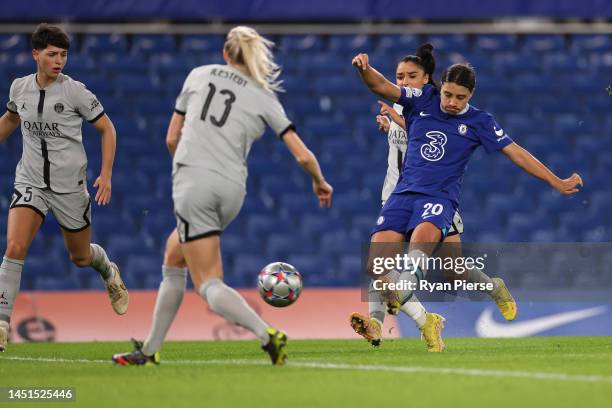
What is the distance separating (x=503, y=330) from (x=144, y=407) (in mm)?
6850

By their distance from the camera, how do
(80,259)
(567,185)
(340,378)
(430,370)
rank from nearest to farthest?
(340,378) < (430,370) < (567,185) < (80,259)

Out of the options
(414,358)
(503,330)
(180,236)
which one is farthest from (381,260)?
(503,330)

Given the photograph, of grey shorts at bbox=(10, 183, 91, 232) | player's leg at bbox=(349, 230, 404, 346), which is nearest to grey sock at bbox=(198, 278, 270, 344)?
player's leg at bbox=(349, 230, 404, 346)

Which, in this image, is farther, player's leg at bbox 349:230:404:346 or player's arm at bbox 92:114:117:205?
player's arm at bbox 92:114:117:205

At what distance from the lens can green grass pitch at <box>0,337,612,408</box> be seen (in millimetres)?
4328

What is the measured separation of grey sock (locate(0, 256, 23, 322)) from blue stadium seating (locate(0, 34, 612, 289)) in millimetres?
5921

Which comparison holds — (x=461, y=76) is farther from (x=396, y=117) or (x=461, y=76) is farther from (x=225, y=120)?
(x=225, y=120)

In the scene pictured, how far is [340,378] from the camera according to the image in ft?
16.9

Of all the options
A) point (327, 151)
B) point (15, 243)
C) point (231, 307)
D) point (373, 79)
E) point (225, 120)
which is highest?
point (327, 151)

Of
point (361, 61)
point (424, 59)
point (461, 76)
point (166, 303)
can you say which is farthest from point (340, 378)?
point (424, 59)

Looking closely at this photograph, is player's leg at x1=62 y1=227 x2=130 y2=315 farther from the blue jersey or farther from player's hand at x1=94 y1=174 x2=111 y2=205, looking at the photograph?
the blue jersey

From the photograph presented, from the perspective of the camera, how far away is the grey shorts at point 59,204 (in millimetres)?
7336

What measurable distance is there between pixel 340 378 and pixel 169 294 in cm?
111

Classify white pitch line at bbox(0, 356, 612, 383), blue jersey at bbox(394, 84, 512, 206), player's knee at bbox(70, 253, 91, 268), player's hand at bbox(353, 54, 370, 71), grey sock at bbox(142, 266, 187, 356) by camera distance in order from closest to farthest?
white pitch line at bbox(0, 356, 612, 383)
grey sock at bbox(142, 266, 187, 356)
player's hand at bbox(353, 54, 370, 71)
blue jersey at bbox(394, 84, 512, 206)
player's knee at bbox(70, 253, 91, 268)
